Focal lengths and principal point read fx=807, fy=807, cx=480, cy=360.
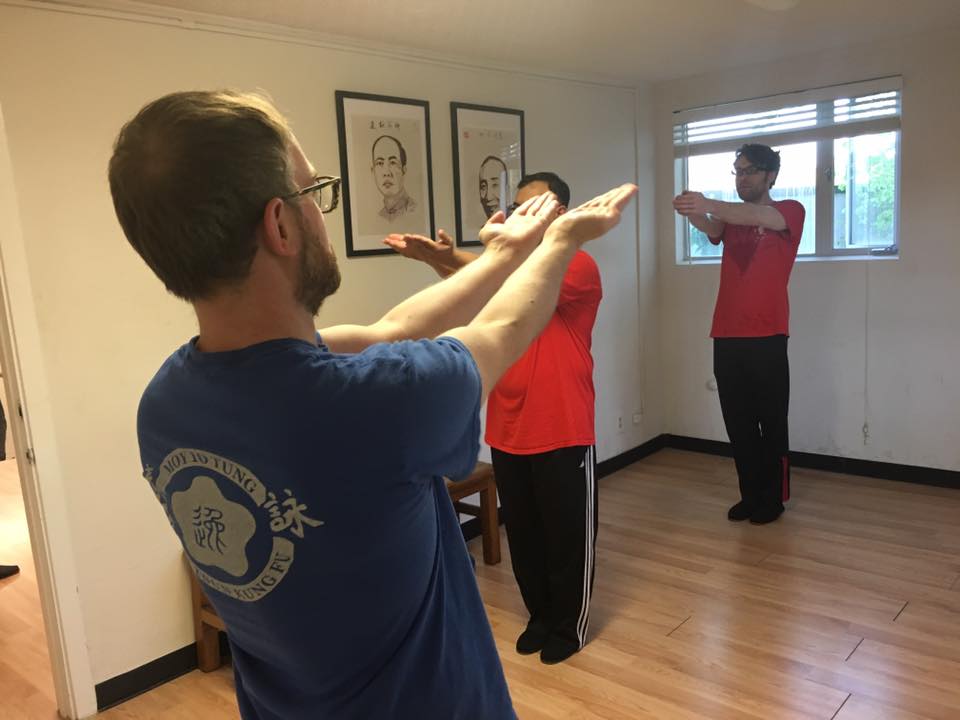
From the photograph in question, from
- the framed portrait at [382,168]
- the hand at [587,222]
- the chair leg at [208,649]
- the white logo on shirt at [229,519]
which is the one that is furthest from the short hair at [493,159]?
the white logo on shirt at [229,519]

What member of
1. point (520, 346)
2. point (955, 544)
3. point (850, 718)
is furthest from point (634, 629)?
point (520, 346)

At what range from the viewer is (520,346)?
0.91 m

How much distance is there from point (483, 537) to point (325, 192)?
2.87m

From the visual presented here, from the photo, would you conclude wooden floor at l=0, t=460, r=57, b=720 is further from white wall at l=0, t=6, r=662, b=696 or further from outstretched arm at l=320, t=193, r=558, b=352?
outstretched arm at l=320, t=193, r=558, b=352

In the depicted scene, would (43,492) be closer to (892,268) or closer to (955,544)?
(955,544)

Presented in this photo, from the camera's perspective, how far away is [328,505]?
743 millimetres

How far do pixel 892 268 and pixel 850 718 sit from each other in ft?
8.71

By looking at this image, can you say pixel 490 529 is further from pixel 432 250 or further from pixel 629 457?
pixel 432 250

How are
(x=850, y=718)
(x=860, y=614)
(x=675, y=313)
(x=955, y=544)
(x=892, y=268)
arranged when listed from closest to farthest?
1. (x=850, y=718)
2. (x=860, y=614)
3. (x=955, y=544)
4. (x=892, y=268)
5. (x=675, y=313)

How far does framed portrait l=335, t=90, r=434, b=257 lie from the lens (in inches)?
130

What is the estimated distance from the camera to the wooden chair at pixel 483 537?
2.87 meters

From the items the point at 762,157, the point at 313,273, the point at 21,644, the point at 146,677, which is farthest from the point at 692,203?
the point at 21,644

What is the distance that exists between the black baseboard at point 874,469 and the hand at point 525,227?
3.99 metres

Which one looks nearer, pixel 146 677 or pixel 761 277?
→ pixel 146 677
